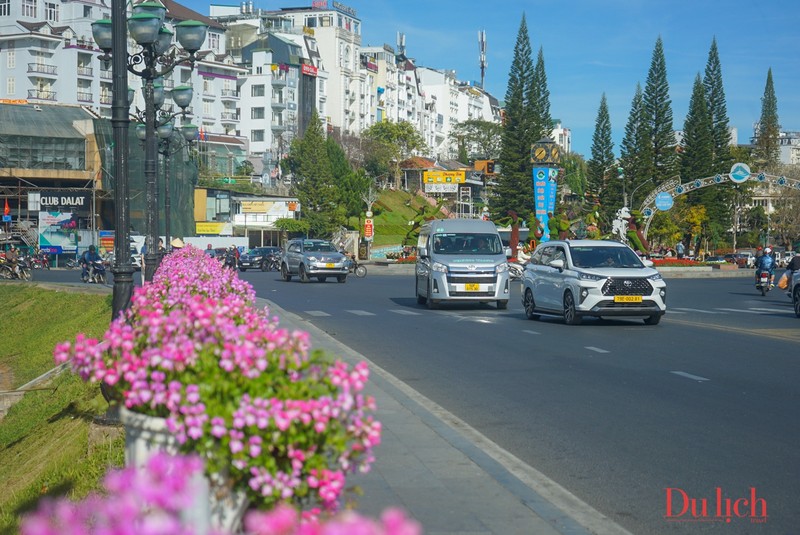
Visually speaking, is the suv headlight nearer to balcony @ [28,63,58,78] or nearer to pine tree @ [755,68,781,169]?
balcony @ [28,63,58,78]

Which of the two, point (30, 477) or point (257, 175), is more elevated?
point (257, 175)

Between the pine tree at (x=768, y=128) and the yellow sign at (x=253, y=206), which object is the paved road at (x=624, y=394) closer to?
the yellow sign at (x=253, y=206)

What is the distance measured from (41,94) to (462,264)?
77.7 metres

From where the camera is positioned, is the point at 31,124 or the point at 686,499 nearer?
the point at 686,499

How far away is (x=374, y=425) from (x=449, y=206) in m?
139

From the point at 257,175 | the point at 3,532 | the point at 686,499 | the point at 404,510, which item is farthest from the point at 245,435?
the point at 257,175

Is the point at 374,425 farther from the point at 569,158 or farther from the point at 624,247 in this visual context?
the point at 569,158

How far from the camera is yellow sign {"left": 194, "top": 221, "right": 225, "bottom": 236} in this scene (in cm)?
8912

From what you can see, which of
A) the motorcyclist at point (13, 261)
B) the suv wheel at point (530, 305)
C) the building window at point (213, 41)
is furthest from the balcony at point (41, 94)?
the suv wheel at point (530, 305)

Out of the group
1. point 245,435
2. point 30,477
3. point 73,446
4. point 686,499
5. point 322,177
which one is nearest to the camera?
point 245,435

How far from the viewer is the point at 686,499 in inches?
275

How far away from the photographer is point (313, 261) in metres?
44.4

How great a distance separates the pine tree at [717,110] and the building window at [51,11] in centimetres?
6183

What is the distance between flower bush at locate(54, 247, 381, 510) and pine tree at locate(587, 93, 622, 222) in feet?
305
